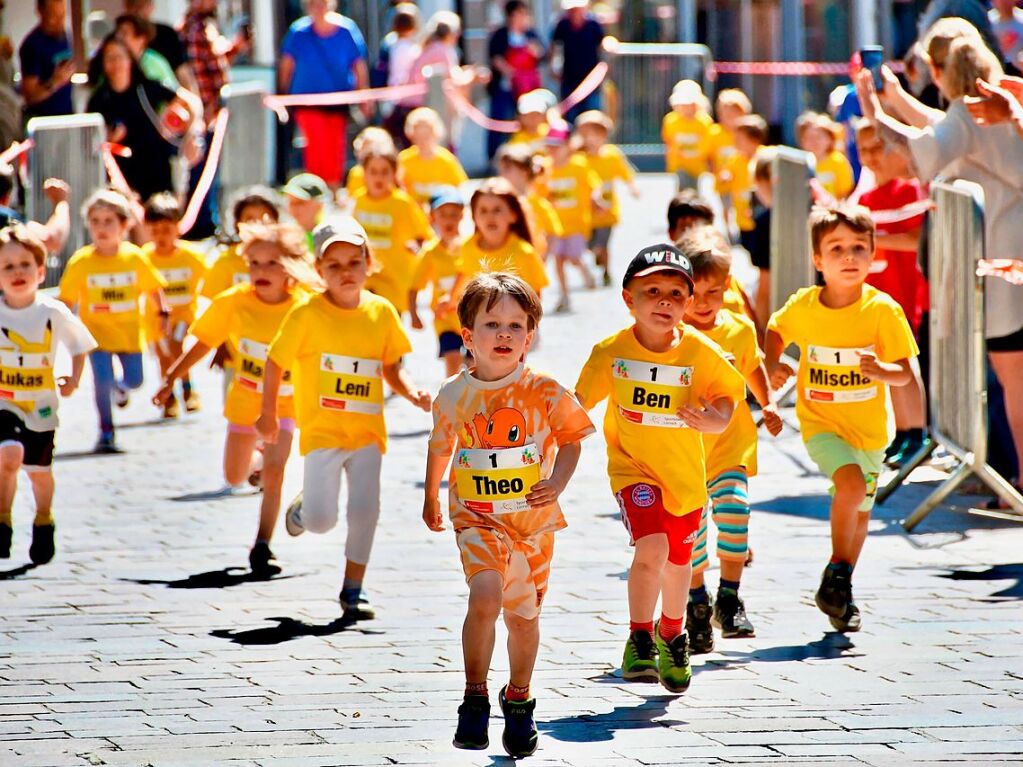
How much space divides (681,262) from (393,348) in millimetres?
1767

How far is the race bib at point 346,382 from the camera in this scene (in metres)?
7.84

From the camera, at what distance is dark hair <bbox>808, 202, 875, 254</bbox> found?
7363mm

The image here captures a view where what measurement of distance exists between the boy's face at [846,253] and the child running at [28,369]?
327 cm

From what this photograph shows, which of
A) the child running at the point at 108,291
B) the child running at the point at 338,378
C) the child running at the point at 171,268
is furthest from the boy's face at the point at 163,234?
the child running at the point at 338,378

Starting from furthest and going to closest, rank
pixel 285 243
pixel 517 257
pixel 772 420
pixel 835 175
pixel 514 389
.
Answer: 1. pixel 835 175
2. pixel 517 257
3. pixel 285 243
4. pixel 772 420
5. pixel 514 389

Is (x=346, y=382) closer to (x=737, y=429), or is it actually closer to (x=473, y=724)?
(x=737, y=429)

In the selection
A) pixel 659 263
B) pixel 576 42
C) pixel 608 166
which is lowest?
pixel 659 263

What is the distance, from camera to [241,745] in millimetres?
5879

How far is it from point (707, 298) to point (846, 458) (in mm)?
752

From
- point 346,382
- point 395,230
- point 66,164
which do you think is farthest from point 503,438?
point 66,164

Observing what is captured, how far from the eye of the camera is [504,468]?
19.7 feet

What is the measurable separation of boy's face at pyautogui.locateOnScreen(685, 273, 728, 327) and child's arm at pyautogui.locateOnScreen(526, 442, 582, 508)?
1482 millimetres

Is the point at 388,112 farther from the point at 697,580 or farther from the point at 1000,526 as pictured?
the point at 697,580

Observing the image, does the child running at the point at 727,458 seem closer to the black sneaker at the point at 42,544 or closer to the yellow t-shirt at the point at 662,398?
the yellow t-shirt at the point at 662,398
